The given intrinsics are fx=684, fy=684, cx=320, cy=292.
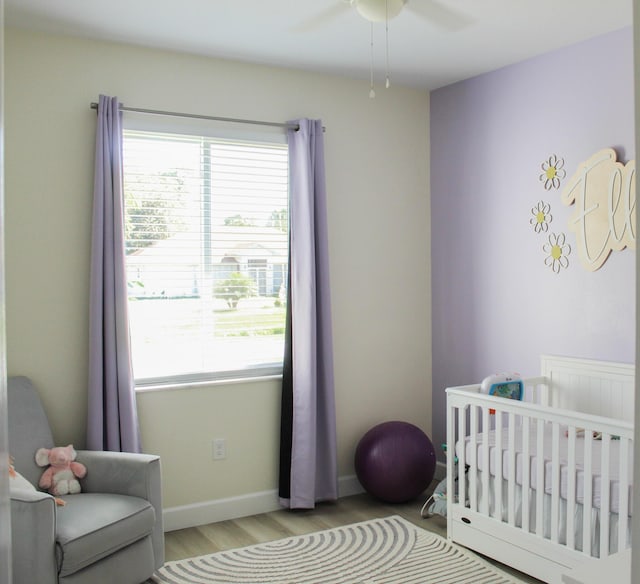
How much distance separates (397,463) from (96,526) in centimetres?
179

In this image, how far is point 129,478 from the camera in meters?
2.94

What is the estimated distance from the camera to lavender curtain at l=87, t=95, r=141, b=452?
3275 mm

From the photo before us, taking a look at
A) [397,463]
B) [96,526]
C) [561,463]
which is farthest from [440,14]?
[96,526]

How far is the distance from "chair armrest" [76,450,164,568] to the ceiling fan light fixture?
213 centimetres

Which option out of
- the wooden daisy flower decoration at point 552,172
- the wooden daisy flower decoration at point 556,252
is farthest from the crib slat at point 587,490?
the wooden daisy flower decoration at point 552,172

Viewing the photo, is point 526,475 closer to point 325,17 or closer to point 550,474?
point 550,474

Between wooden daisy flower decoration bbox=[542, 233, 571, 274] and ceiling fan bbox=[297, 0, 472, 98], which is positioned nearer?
ceiling fan bbox=[297, 0, 472, 98]

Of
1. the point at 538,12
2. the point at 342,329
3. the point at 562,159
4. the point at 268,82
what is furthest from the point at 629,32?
the point at 342,329

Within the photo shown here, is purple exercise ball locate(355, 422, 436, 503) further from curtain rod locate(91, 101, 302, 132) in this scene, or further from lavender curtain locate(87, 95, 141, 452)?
curtain rod locate(91, 101, 302, 132)

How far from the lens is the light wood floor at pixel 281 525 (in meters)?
3.40

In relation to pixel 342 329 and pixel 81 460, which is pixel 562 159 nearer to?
pixel 342 329

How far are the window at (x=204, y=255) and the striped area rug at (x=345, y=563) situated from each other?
0.97 meters

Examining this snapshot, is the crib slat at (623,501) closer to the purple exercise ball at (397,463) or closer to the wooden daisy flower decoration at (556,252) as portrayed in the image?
the wooden daisy flower decoration at (556,252)

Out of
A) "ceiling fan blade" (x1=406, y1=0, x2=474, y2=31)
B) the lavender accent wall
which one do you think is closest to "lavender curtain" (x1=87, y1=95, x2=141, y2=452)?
"ceiling fan blade" (x1=406, y1=0, x2=474, y2=31)
